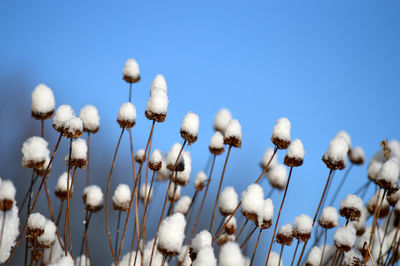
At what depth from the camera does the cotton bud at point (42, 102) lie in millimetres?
674

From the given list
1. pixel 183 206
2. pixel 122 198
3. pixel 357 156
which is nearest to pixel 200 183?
pixel 183 206

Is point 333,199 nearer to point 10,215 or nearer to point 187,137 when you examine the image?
point 187,137

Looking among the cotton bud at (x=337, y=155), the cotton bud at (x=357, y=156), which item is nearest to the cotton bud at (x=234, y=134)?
the cotton bud at (x=337, y=155)

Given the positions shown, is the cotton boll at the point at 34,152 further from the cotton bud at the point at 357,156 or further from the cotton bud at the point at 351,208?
the cotton bud at the point at 357,156

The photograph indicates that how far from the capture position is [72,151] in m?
0.66

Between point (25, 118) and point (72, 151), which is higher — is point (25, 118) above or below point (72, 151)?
above

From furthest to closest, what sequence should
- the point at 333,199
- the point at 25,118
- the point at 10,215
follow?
1. the point at 25,118
2. the point at 333,199
3. the point at 10,215

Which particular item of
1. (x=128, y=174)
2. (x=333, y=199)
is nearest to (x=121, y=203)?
(x=333, y=199)

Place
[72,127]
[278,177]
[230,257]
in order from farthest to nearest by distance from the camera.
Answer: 1. [278,177]
2. [72,127]
3. [230,257]

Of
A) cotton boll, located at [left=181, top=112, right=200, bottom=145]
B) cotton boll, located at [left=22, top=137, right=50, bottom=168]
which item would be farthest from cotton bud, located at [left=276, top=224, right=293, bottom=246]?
cotton boll, located at [left=22, top=137, right=50, bottom=168]

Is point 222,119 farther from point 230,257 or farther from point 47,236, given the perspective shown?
point 230,257

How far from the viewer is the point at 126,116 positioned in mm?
729

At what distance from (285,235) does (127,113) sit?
420 millimetres

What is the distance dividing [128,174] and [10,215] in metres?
1.39
